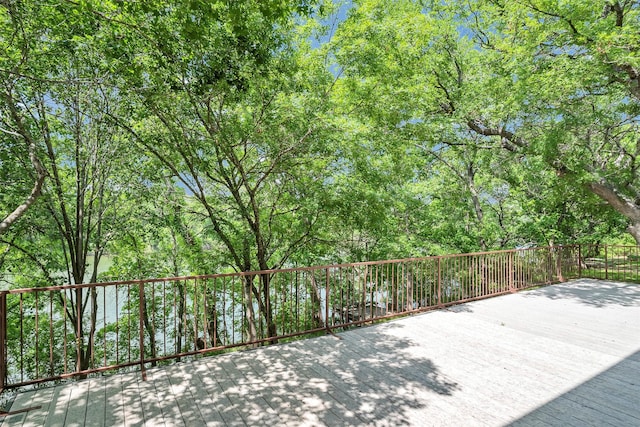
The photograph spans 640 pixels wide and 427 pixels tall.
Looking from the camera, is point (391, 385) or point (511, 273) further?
point (511, 273)

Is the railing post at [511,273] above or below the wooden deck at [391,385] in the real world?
above

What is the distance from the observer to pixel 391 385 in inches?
117

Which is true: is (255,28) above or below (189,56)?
above

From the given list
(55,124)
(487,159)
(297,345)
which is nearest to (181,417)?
(297,345)

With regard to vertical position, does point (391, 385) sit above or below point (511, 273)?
below

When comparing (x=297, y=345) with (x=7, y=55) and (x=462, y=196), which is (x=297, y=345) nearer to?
(x=7, y=55)

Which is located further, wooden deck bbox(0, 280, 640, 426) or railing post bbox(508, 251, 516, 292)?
railing post bbox(508, 251, 516, 292)

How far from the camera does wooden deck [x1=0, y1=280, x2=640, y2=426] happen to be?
2.49 meters

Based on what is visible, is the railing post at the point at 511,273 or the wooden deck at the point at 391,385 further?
the railing post at the point at 511,273

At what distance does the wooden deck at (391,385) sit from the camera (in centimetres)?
249

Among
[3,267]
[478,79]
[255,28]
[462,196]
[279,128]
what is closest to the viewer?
[255,28]

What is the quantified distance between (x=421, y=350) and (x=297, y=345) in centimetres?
150

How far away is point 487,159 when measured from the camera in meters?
9.65

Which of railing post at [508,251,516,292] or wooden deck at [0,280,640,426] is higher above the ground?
railing post at [508,251,516,292]
